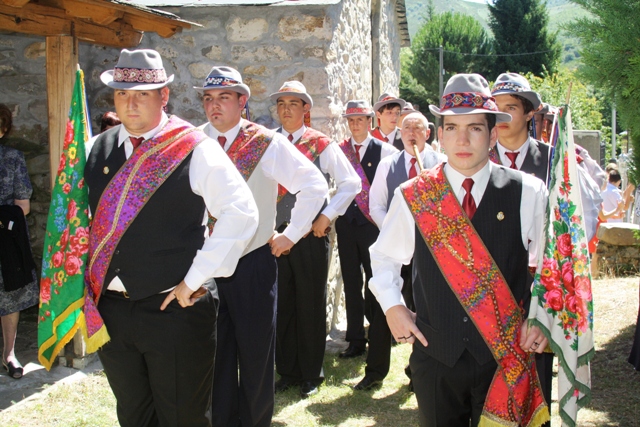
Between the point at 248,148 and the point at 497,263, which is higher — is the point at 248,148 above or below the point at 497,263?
above

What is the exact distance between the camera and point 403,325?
2643mm

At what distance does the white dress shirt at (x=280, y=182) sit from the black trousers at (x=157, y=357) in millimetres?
1004

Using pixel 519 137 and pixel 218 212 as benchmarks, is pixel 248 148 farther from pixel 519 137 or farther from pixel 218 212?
pixel 519 137

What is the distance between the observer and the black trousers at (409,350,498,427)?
Answer: 2.59 m

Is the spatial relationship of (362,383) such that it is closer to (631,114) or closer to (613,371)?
(613,371)

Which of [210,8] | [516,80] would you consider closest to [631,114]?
[516,80]

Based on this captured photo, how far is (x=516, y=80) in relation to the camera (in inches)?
153

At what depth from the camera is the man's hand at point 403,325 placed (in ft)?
8.63

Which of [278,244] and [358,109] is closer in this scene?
[278,244]

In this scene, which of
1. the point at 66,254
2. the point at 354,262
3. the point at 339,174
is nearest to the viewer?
the point at 66,254

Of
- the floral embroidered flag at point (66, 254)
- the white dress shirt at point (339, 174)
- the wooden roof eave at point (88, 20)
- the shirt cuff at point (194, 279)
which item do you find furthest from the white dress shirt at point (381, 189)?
the floral embroidered flag at point (66, 254)

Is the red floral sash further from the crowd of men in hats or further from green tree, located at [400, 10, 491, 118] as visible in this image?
green tree, located at [400, 10, 491, 118]

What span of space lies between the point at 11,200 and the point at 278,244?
85.4 inches

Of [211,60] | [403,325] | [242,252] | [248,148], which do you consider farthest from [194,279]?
[211,60]
